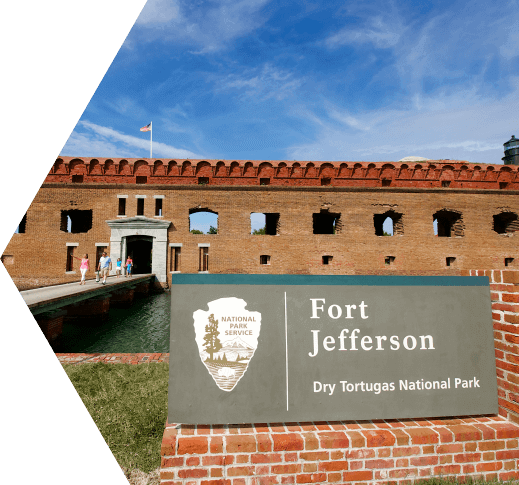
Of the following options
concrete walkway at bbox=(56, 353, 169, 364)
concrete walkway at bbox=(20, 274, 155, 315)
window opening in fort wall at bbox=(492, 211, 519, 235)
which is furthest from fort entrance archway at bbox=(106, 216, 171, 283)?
window opening in fort wall at bbox=(492, 211, 519, 235)

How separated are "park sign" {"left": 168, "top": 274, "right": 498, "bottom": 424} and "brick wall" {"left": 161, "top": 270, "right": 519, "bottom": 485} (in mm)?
93

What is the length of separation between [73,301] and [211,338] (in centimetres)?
762

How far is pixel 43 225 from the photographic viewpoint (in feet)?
57.0

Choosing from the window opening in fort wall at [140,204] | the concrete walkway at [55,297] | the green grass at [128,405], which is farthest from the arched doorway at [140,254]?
the green grass at [128,405]

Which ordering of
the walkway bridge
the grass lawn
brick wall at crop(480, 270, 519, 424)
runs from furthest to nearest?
the walkway bridge → the grass lawn → brick wall at crop(480, 270, 519, 424)

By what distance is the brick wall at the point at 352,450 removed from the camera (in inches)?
79.4

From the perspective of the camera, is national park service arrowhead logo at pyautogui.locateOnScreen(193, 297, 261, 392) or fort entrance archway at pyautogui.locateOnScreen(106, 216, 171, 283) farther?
fort entrance archway at pyautogui.locateOnScreen(106, 216, 171, 283)

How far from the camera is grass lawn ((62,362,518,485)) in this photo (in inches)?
96.3

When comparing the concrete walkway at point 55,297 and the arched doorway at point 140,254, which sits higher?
the arched doorway at point 140,254

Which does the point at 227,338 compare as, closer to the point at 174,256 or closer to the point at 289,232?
the point at 289,232

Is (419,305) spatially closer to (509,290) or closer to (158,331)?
(509,290)

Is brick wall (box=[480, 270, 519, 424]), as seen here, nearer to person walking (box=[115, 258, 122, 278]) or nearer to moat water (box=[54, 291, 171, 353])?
moat water (box=[54, 291, 171, 353])

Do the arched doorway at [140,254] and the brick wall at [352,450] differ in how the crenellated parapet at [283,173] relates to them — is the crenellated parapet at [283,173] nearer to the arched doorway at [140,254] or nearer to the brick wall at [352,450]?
the arched doorway at [140,254]

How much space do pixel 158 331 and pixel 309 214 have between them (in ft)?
41.3
